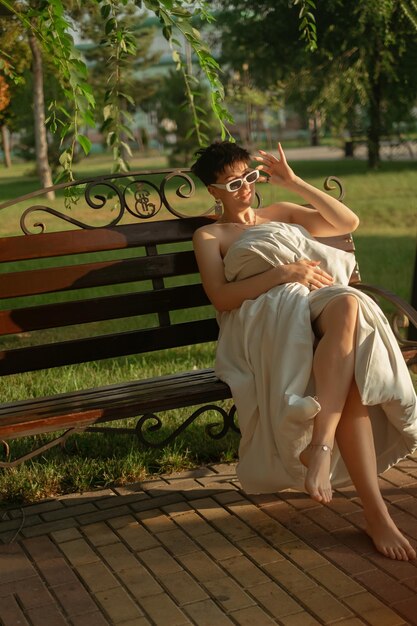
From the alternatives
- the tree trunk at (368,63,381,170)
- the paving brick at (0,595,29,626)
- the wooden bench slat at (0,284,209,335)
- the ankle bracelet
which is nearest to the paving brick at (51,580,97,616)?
the paving brick at (0,595,29,626)

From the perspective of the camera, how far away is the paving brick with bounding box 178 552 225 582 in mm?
3498

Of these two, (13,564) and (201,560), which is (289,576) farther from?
(13,564)

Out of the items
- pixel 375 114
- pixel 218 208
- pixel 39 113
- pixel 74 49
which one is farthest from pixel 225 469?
pixel 39 113

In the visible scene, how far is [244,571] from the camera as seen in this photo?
11.6 feet

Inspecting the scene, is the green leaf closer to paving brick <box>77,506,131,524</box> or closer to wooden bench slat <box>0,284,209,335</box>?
wooden bench slat <box>0,284,209,335</box>

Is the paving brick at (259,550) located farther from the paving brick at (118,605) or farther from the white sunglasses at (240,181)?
the white sunglasses at (240,181)

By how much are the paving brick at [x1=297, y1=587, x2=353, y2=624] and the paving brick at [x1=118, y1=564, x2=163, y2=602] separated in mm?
481

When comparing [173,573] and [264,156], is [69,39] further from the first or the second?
[173,573]

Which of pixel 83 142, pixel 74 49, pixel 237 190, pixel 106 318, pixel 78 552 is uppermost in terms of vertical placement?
pixel 74 49

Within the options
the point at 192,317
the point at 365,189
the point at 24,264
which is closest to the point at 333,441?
the point at 192,317

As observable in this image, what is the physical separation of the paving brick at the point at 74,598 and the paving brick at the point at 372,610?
842 millimetres

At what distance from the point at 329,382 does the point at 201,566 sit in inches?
31.4

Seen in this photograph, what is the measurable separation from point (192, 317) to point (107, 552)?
205 inches

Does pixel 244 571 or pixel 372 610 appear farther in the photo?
pixel 244 571
